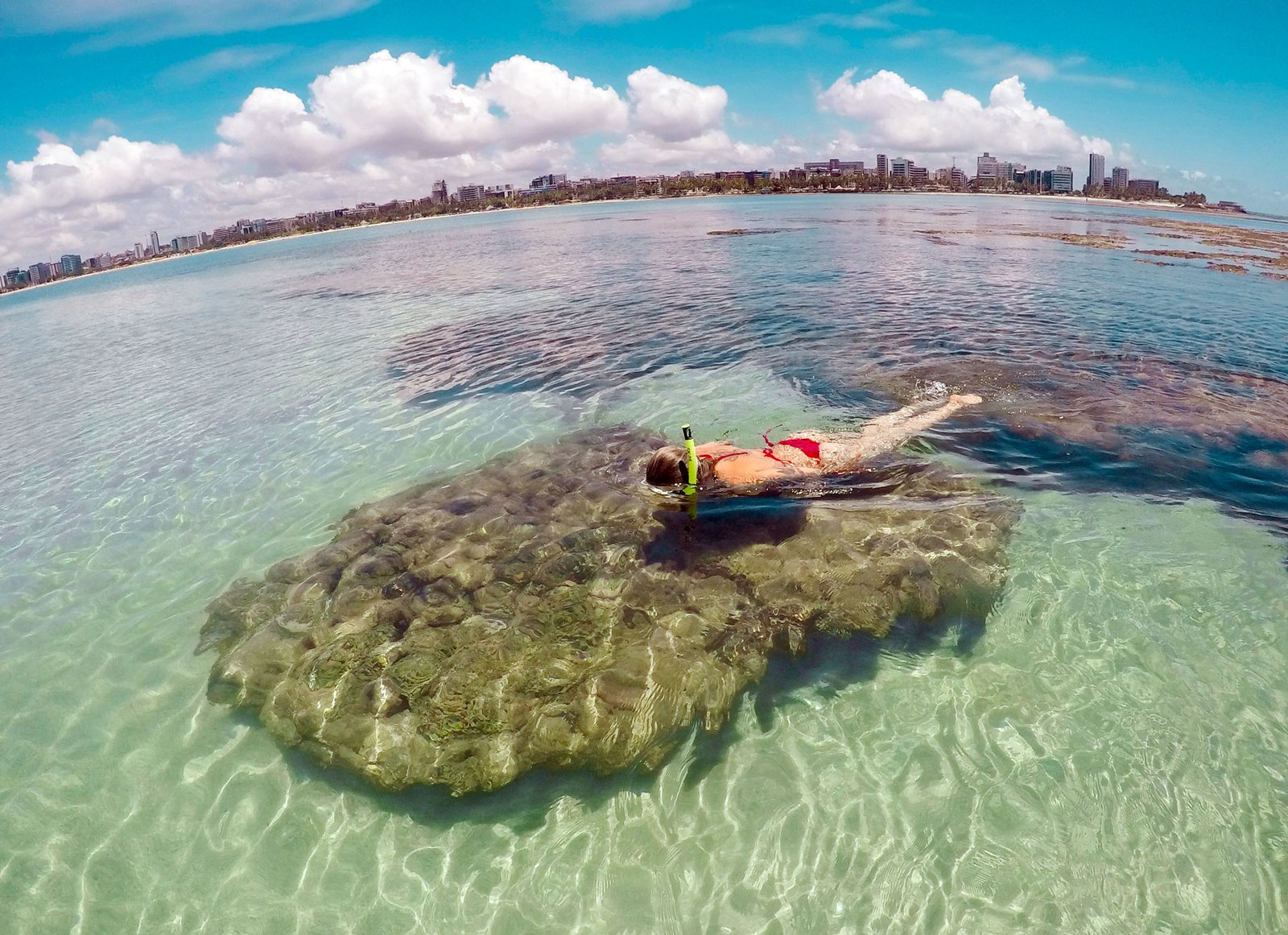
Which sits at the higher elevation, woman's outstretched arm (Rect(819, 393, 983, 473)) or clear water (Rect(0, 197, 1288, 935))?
woman's outstretched arm (Rect(819, 393, 983, 473))

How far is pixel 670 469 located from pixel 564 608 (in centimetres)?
314

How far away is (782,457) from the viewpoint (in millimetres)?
10734

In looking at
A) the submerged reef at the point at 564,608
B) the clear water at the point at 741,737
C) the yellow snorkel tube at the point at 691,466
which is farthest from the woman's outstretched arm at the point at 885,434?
the yellow snorkel tube at the point at 691,466

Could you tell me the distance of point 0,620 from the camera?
8984 millimetres

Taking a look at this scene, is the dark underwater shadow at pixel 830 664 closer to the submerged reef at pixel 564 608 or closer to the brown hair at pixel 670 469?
the submerged reef at pixel 564 608

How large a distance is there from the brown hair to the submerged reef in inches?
18.1

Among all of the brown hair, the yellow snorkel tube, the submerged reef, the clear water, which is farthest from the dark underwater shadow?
the brown hair

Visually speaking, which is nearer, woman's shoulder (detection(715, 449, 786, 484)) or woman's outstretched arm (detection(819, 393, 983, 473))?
woman's shoulder (detection(715, 449, 786, 484))

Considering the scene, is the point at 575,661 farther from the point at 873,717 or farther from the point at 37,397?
the point at 37,397

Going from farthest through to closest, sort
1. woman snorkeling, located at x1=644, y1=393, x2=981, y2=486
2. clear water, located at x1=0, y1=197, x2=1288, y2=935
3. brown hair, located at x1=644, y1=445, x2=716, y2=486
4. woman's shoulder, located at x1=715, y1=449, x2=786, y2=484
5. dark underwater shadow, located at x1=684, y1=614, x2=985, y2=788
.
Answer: woman's shoulder, located at x1=715, y1=449, x2=786, y2=484 < woman snorkeling, located at x1=644, y1=393, x2=981, y2=486 < brown hair, located at x1=644, y1=445, x2=716, y2=486 < dark underwater shadow, located at x1=684, y1=614, x2=985, y2=788 < clear water, located at x1=0, y1=197, x2=1288, y2=935

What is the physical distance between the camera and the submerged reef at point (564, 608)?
625 centimetres

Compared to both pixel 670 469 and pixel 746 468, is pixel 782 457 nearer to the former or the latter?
pixel 746 468

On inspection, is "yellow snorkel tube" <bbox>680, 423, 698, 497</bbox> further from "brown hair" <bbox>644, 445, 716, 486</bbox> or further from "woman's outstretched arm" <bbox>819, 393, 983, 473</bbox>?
"woman's outstretched arm" <bbox>819, 393, 983, 473</bbox>

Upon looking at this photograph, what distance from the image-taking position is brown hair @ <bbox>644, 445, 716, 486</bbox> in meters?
9.88
